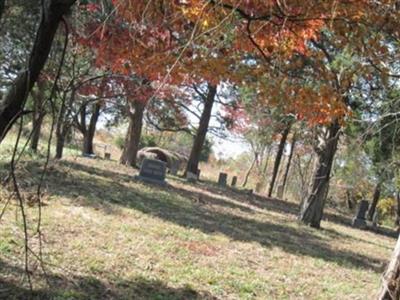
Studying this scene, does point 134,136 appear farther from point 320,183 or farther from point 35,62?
point 35,62

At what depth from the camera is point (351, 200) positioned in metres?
33.2

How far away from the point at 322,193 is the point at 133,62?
28.3 feet

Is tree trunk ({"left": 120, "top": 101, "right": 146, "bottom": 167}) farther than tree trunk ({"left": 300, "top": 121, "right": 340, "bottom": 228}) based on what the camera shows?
Yes

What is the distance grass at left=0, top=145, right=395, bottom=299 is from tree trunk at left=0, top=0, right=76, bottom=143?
1.32 feet

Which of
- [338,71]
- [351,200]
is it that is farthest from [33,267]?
[351,200]

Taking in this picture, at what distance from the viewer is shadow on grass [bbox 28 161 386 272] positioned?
985 centimetres

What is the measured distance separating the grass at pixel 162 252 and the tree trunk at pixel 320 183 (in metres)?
1.63

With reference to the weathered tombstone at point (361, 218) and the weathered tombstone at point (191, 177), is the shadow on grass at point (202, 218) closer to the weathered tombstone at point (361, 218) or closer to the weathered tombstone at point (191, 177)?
the weathered tombstone at point (191, 177)

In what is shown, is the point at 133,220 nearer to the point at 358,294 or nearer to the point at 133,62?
the point at 133,62

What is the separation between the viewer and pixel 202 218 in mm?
10953

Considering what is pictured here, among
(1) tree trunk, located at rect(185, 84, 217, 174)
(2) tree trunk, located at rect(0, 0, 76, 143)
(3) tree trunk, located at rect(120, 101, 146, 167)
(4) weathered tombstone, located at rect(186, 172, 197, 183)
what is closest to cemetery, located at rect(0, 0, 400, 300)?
(2) tree trunk, located at rect(0, 0, 76, 143)

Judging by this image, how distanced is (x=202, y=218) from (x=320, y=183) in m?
4.78

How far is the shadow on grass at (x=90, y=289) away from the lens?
491cm

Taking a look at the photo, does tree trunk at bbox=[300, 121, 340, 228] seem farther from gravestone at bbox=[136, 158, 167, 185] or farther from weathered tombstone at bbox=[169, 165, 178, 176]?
weathered tombstone at bbox=[169, 165, 178, 176]
